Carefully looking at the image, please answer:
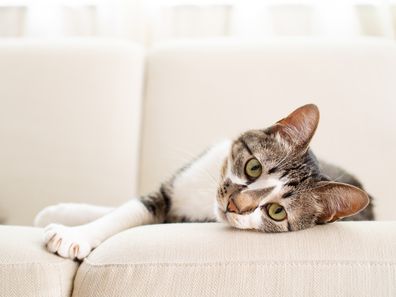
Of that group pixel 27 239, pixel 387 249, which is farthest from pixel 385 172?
pixel 27 239

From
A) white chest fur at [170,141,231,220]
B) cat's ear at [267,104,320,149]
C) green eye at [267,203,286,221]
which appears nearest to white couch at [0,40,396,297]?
white chest fur at [170,141,231,220]

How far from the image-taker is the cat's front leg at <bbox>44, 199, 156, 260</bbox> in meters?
1.26

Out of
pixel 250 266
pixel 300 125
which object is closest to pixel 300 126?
pixel 300 125

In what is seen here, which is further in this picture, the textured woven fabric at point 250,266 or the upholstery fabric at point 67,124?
→ the upholstery fabric at point 67,124

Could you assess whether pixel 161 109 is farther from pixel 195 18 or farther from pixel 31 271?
pixel 31 271

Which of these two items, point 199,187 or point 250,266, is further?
point 199,187

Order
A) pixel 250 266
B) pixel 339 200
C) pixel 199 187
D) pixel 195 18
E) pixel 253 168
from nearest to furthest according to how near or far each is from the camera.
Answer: pixel 250 266, pixel 339 200, pixel 253 168, pixel 199 187, pixel 195 18

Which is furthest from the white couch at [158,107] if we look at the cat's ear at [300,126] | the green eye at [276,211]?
the green eye at [276,211]

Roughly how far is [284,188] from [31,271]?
2.01 feet

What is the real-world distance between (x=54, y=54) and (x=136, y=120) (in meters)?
0.44

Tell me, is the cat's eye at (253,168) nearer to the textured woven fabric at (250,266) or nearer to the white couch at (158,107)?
the textured woven fabric at (250,266)

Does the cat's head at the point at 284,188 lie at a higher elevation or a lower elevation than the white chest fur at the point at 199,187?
higher

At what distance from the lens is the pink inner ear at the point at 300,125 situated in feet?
4.28

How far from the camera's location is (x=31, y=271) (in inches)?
45.6
